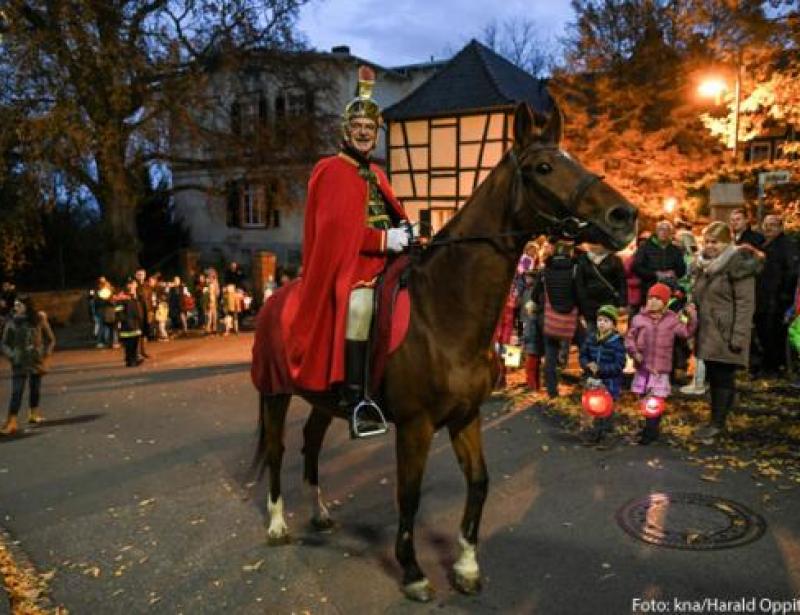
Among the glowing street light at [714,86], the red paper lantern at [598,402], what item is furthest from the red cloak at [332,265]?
the glowing street light at [714,86]

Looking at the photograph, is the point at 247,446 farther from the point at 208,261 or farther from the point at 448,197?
the point at 208,261

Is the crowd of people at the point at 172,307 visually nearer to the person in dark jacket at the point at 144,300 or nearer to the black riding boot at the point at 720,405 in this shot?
the person in dark jacket at the point at 144,300

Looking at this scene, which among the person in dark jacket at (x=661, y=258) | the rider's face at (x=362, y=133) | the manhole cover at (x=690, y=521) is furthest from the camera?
the person in dark jacket at (x=661, y=258)

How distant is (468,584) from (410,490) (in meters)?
0.67

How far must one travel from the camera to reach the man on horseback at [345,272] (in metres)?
4.22

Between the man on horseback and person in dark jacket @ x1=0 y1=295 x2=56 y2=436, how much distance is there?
19.1 feet

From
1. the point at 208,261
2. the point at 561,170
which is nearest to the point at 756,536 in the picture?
the point at 561,170

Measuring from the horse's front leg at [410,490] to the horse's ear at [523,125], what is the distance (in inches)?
68.5

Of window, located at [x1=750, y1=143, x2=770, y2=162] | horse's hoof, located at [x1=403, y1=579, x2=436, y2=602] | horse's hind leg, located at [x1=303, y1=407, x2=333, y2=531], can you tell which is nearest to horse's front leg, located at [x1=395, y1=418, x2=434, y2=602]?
horse's hoof, located at [x1=403, y1=579, x2=436, y2=602]

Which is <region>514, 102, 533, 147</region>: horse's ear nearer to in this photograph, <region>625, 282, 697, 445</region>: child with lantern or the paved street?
the paved street

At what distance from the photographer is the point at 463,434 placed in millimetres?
4309

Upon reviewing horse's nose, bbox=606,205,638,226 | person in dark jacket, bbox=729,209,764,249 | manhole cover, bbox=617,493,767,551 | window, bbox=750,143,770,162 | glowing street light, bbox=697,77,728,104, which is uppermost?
glowing street light, bbox=697,77,728,104

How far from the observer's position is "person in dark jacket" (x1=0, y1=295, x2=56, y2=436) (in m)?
8.55

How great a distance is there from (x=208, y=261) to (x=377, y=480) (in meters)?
26.8
